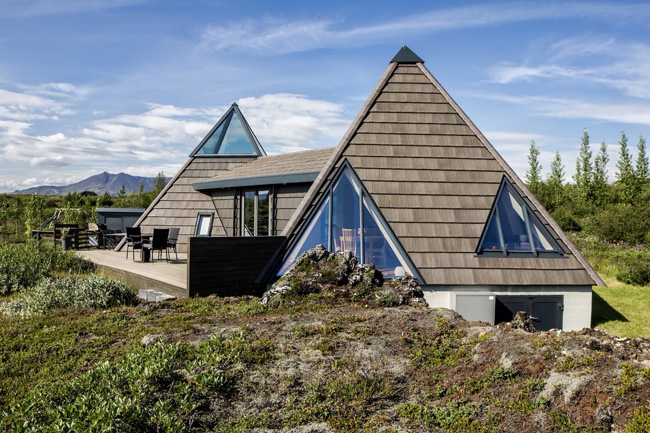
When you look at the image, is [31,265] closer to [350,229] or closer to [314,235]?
[314,235]

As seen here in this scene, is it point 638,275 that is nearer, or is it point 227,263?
point 227,263

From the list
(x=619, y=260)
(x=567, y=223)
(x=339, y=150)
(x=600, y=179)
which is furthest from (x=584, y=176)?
(x=339, y=150)

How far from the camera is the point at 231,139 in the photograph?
17.3 meters

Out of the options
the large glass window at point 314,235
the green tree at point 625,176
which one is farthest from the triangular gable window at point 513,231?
the green tree at point 625,176

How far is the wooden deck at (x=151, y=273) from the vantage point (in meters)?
9.54

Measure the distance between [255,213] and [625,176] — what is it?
119ft

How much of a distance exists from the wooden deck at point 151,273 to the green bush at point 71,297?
3.01ft

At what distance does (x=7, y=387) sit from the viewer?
4746 mm

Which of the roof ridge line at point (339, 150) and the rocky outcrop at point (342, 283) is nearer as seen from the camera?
the rocky outcrop at point (342, 283)

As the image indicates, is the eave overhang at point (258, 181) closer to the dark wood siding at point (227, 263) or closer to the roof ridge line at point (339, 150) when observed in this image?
the roof ridge line at point (339, 150)

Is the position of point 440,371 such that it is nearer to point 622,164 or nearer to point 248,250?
point 248,250

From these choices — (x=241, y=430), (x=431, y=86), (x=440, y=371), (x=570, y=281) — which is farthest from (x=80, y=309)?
(x=570, y=281)

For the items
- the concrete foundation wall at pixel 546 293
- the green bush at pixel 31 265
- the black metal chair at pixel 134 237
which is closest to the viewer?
the concrete foundation wall at pixel 546 293

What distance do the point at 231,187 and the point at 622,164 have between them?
3693 centimetres
